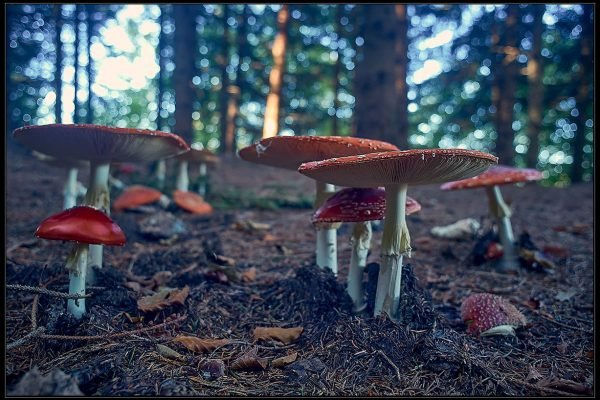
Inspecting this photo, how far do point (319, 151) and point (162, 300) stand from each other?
138 centimetres

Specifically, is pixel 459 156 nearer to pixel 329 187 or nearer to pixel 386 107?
pixel 329 187

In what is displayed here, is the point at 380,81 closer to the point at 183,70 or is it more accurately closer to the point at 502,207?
the point at 502,207

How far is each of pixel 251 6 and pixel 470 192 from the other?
10386 mm

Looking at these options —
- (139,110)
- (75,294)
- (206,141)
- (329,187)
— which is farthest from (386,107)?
(139,110)

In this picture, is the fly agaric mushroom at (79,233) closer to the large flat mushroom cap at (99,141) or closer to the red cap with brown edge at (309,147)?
the large flat mushroom cap at (99,141)

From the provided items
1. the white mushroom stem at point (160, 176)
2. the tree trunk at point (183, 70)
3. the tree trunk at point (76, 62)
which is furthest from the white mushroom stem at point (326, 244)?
the tree trunk at point (76, 62)

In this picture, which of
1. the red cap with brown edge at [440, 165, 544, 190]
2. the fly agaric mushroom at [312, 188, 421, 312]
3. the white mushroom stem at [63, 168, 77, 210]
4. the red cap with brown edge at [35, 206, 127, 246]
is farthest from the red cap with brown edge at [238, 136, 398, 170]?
the white mushroom stem at [63, 168, 77, 210]

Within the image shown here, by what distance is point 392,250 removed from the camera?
2.26m

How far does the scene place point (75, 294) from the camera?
2141 mm

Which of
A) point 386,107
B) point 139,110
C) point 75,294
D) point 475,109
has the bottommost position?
point 75,294

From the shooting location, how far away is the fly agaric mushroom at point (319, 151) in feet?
7.10

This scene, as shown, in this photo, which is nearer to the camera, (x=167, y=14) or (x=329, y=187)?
(x=329, y=187)

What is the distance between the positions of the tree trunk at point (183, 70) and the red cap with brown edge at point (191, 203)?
12.5ft

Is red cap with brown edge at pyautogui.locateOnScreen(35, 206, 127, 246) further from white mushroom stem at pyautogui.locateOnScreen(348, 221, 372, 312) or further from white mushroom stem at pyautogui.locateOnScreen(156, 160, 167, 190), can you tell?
white mushroom stem at pyautogui.locateOnScreen(156, 160, 167, 190)
